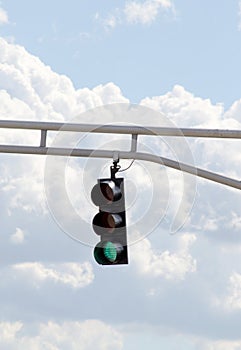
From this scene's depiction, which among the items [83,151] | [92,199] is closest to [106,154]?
[83,151]

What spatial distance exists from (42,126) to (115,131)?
931 millimetres

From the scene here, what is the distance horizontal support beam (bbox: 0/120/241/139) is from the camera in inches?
269

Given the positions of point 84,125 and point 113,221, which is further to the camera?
point 84,125

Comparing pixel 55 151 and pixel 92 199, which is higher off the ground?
pixel 55 151

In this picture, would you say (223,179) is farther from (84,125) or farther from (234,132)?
(84,125)

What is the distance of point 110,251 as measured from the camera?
648 cm

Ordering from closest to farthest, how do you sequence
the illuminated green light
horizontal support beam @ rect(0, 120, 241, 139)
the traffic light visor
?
the illuminated green light → the traffic light visor → horizontal support beam @ rect(0, 120, 241, 139)

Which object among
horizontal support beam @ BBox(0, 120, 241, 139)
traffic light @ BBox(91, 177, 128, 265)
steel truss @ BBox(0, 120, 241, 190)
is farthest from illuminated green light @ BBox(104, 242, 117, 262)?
horizontal support beam @ BBox(0, 120, 241, 139)

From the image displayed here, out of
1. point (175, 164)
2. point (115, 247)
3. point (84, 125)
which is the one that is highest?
point (84, 125)

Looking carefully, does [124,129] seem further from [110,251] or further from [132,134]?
[110,251]

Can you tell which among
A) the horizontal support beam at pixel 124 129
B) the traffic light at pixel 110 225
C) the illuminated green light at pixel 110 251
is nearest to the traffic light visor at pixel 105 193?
the traffic light at pixel 110 225

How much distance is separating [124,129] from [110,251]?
5.04 feet

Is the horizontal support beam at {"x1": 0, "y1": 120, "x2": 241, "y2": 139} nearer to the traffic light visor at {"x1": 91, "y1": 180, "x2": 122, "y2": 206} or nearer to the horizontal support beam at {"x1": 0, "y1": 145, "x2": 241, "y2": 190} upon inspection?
the horizontal support beam at {"x1": 0, "y1": 145, "x2": 241, "y2": 190}

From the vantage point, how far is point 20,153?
7078 mm
